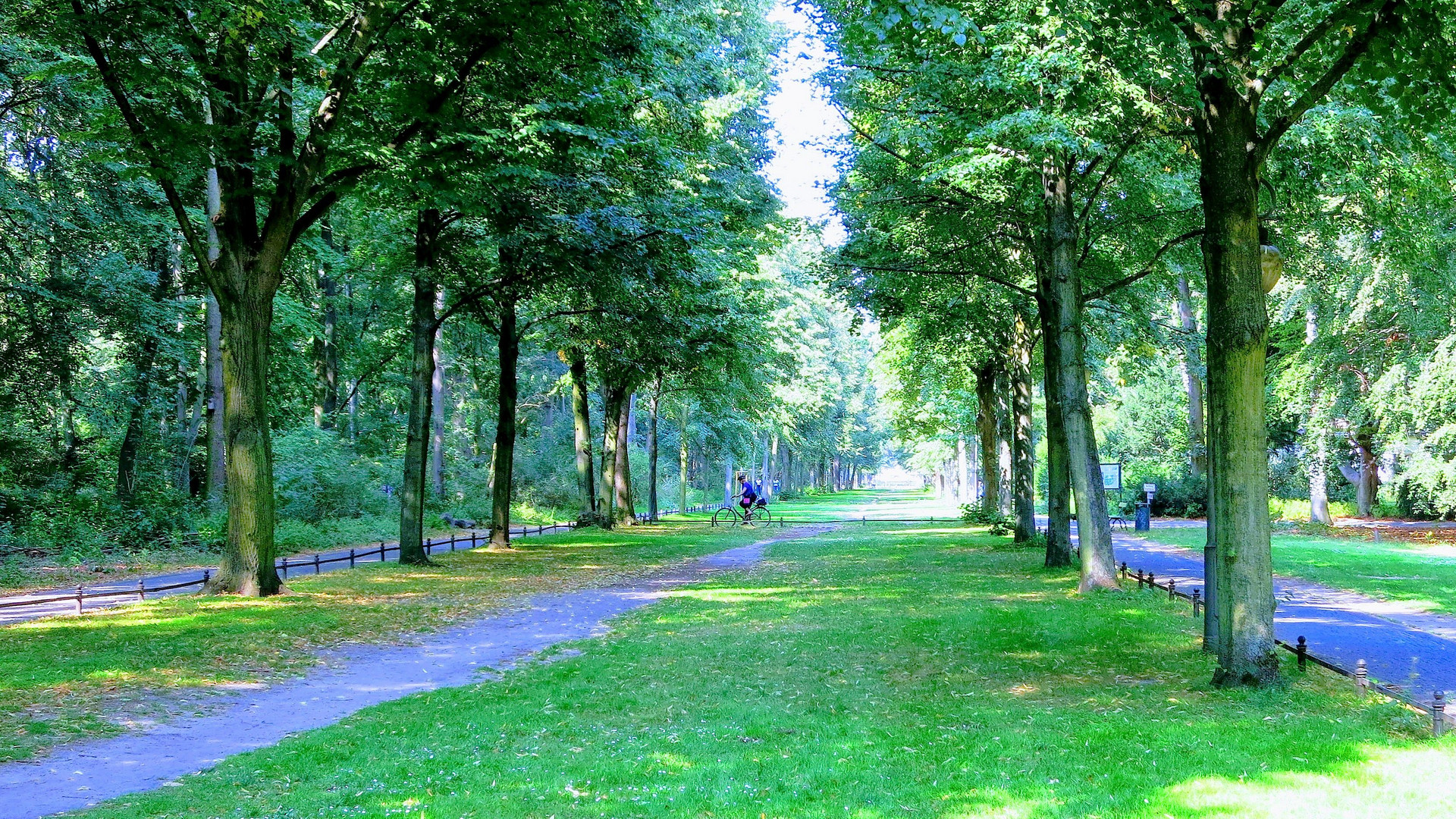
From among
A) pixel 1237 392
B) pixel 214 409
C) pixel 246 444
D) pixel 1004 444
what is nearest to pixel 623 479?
pixel 1004 444

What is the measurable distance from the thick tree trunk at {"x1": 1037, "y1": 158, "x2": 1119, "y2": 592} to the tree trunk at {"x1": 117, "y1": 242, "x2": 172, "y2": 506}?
63.1 ft

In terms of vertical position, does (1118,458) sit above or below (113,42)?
below

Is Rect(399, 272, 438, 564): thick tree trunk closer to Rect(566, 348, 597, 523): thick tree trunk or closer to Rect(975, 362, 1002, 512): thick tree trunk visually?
Rect(566, 348, 597, 523): thick tree trunk

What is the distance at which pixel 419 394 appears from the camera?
66.5 ft

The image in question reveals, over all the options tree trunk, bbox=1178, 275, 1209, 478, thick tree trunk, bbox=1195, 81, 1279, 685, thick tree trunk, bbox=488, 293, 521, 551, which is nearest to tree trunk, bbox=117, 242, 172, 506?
thick tree trunk, bbox=488, 293, 521, 551

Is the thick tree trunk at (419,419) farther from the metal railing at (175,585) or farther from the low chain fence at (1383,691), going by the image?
the low chain fence at (1383,691)

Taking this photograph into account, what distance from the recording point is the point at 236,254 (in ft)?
46.6

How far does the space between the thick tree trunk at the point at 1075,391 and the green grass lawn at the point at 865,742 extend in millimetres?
3602

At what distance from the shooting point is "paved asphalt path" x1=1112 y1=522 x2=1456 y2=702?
902cm

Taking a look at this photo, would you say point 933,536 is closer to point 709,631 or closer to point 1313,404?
point 1313,404

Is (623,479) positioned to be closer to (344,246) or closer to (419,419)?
(344,246)

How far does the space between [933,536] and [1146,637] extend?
21.1 m

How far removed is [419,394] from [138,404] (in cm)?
841

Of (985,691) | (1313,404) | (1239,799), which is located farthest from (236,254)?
(1313,404)
